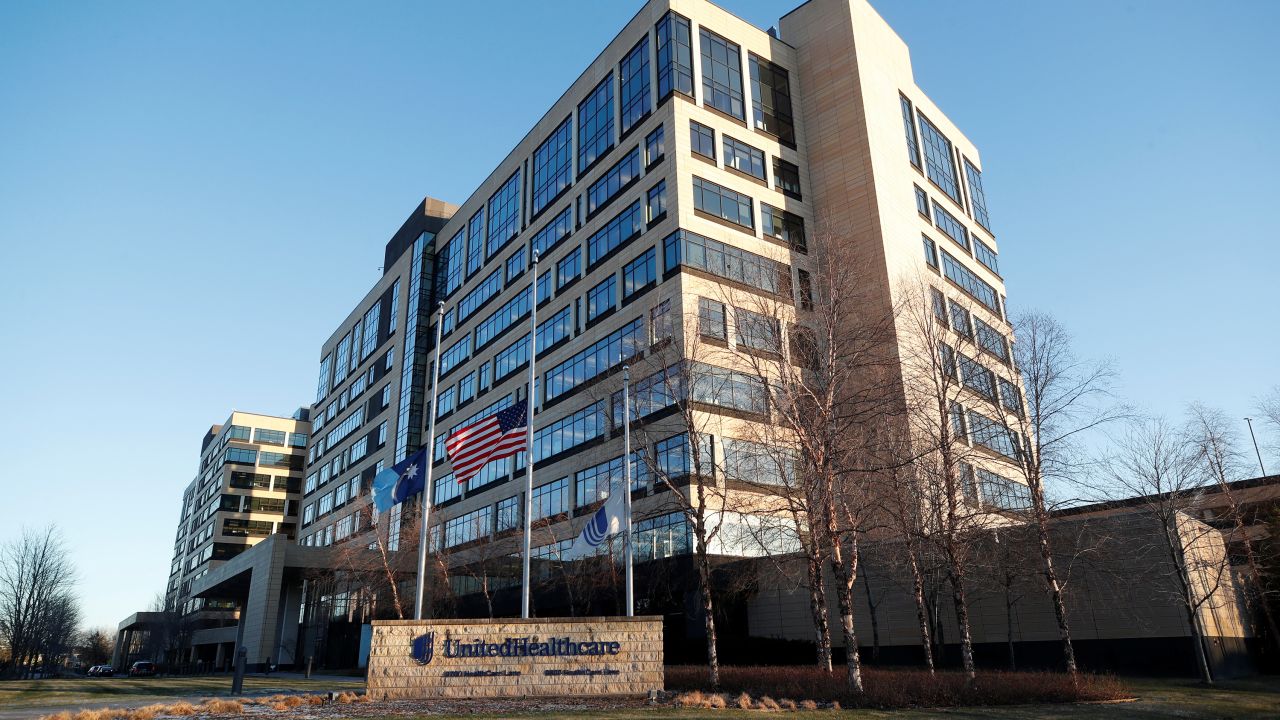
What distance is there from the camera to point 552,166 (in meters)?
63.5

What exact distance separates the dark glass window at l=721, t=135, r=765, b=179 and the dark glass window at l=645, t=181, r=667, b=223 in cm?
457

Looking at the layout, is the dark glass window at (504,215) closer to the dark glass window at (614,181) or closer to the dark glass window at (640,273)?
the dark glass window at (614,181)

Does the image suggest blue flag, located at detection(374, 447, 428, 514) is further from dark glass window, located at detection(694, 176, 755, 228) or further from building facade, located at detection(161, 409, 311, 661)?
building facade, located at detection(161, 409, 311, 661)

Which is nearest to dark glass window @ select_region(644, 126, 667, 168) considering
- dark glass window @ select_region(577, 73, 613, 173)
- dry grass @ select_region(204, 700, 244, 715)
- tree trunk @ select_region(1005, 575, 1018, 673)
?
dark glass window @ select_region(577, 73, 613, 173)

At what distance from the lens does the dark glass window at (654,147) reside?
50253 mm

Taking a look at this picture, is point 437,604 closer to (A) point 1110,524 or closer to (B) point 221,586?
(A) point 1110,524

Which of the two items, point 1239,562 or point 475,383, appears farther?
point 475,383

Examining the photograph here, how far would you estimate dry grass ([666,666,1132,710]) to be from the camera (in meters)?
23.0

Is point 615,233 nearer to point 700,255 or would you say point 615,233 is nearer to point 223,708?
point 700,255

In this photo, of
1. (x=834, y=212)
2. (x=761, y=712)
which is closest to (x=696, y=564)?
(x=761, y=712)

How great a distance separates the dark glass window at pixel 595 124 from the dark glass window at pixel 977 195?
1249 inches

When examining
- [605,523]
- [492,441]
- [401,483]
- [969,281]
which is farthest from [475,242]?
[605,523]

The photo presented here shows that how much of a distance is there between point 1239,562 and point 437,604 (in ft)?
154

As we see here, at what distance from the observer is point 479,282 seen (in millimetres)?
72438
